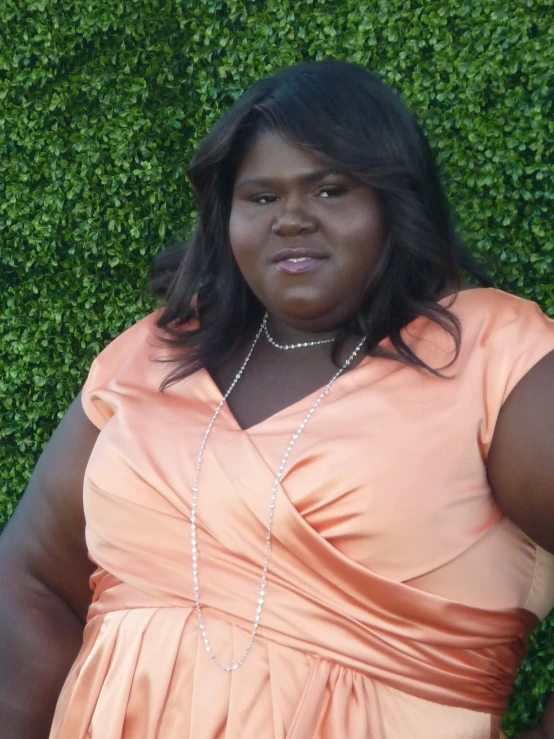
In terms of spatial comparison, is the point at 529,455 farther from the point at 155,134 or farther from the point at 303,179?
the point at 155,134

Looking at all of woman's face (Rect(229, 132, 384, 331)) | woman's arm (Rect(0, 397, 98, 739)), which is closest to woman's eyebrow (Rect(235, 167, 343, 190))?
woman's face (Rect(229, 132, 384, 331))

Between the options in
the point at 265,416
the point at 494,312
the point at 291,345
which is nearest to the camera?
the point at 494,312

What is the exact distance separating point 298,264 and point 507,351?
46 cm

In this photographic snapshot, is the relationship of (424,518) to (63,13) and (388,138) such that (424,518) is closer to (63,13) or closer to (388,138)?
(388,138)

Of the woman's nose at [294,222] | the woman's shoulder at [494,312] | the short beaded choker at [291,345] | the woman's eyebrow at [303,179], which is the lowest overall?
the short beaded choker at [291,345]

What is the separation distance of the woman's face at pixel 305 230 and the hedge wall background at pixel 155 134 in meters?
0.71

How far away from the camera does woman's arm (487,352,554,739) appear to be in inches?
65.9

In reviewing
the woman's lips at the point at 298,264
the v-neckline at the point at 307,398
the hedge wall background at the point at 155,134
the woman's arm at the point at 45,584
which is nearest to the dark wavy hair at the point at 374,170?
the v-neckline at the point at 307,398

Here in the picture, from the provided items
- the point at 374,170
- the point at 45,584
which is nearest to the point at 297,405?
the point at 374,170

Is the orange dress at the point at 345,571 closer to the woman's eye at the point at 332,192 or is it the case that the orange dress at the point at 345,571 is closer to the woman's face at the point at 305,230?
the woman's face at the point at 305,230

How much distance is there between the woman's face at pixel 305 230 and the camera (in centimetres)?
190

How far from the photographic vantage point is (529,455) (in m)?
1.68

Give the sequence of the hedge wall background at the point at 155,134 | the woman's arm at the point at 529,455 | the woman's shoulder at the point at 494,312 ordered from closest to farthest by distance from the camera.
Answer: the woman's arm at the point at 529,455, the woman's shoulder at the point at 494,312, the hedge wall background at the point at 155,134

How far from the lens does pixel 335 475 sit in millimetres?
1734
